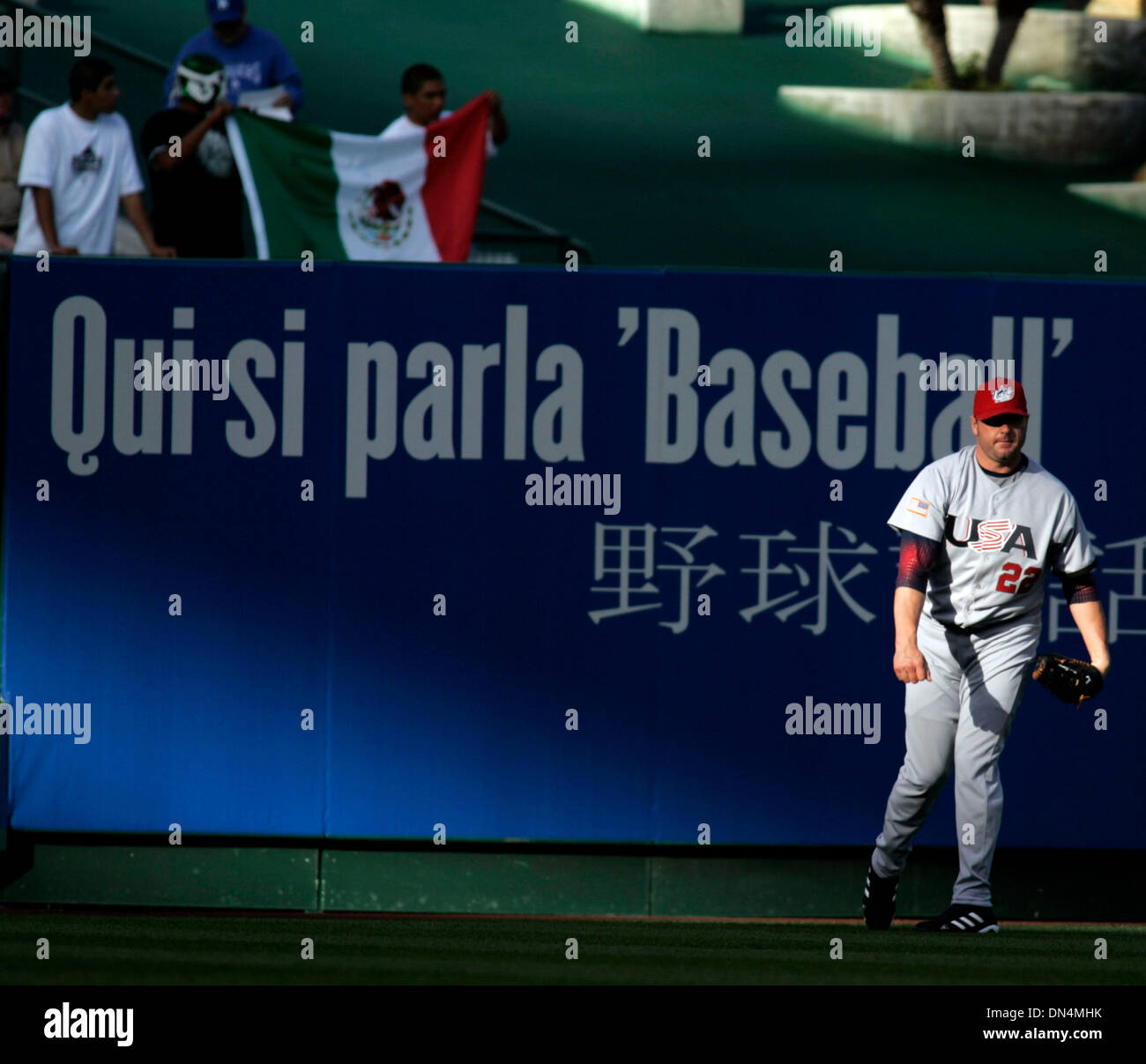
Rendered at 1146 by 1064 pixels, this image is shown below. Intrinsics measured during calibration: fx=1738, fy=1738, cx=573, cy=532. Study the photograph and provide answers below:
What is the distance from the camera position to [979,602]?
6.57 m

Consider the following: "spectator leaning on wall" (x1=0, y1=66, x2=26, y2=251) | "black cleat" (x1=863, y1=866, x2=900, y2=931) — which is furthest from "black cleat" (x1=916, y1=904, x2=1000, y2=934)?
"spectator leaning on wall" (x1=0, y1=66, x2=26, y2=251)

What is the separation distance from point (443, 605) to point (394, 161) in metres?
3.41

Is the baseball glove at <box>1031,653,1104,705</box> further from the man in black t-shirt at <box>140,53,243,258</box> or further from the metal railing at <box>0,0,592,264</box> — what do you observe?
the metal railing at <box>0,0,592,264</box>

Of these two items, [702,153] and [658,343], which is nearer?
[658,343]

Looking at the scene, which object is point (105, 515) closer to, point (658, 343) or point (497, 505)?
point (497, 505)

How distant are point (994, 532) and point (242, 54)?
6.17m

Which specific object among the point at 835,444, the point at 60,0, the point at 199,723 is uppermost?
the point at 60,0

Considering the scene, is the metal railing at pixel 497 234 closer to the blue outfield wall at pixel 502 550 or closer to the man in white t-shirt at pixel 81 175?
the man in white t-shirt at pixel 81 175

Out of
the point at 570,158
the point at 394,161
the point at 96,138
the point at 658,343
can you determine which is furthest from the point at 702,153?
the point at 658,343

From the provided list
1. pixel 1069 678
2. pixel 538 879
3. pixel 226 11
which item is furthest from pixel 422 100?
pixel 1069 678

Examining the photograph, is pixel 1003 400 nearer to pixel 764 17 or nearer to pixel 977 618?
pixel 977 618

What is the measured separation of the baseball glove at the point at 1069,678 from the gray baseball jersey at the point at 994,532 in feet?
0.72

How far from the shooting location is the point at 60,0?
19.0 metres
